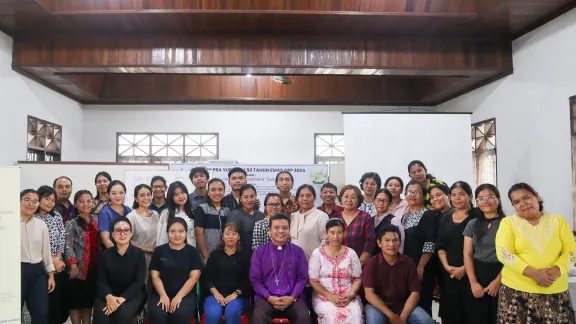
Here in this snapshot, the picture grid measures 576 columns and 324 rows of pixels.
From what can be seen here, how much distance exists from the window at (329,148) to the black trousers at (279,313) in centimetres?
520

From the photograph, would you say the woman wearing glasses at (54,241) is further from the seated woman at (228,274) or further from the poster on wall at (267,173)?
the poster on wall at (267,173)

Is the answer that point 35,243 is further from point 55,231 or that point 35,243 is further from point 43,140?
point 43,140

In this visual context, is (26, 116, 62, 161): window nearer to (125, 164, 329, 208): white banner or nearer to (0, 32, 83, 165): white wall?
(0, 32, 83, 165): white wall

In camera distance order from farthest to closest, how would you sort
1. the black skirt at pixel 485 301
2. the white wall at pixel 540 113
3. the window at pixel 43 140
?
the window at pixel 43 140, the white wall at pixel 540 113, the black skirt at pixel 485 301

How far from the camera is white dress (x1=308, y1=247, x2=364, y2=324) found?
10.2 feet

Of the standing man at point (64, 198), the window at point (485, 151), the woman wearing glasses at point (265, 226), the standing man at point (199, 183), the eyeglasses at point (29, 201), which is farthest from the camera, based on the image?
the window at point (485, 151)

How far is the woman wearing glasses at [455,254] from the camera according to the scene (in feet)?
10.1

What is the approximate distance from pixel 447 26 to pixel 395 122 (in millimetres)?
1332

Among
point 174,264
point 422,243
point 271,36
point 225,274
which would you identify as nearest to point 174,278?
point 174,264

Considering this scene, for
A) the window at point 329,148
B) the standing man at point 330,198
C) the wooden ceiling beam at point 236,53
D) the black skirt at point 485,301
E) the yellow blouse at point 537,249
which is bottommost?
the black skirt at point 485,301

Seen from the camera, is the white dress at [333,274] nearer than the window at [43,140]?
Yes

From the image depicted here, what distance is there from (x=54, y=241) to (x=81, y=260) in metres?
0.25

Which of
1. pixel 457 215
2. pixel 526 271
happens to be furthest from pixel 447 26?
pixel 526 271

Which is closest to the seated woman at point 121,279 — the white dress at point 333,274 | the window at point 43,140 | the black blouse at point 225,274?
the black blouse at point 225,274
